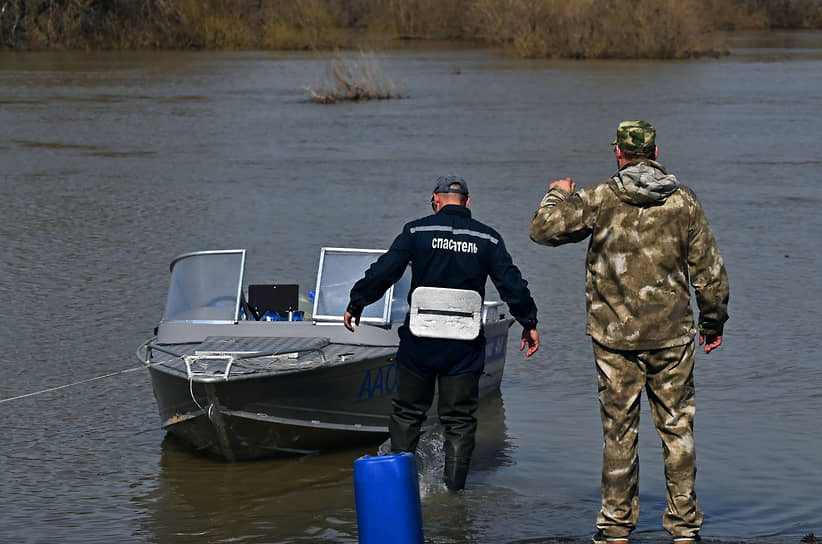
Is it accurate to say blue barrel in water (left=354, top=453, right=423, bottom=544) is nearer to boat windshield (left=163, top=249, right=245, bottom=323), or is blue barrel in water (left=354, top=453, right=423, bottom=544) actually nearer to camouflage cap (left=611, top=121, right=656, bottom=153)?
camouflage cap (left=611, top=121, right=656, bottom=153)

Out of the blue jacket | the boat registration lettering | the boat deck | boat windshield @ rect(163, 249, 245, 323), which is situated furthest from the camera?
boat windshield @ rect(163, 249, 245, 323)

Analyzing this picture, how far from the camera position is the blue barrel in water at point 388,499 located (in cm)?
570

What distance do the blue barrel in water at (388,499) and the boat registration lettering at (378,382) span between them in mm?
2682

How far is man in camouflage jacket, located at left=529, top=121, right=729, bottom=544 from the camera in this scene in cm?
580

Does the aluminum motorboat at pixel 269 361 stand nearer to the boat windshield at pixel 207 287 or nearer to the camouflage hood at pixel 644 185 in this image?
the boat windshield at pixel 207 287

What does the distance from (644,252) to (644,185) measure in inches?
11.1

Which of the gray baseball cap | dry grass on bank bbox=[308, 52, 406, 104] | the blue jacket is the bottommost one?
the blue jacket

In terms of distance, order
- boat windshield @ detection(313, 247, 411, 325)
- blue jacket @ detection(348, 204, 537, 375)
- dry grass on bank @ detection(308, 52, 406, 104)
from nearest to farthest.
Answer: blue jacket @ detection(348, 204, 537, 375) → boat windshield @ detection(313, 247, 411, 325) → dry grass on bank @ detection(308, 52, 406, 104)

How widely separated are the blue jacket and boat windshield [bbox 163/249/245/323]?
2266mm

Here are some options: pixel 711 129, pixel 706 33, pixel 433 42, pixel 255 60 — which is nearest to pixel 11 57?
pixel 255 60

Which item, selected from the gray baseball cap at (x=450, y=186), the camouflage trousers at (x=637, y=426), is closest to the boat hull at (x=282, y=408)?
the gray baseball cap at (x=450, y=186)

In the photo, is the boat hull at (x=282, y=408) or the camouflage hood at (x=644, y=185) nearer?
the camouflage hood at (x=644, y=185)

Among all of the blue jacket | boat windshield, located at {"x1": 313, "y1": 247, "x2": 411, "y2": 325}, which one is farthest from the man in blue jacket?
boat windshield, located at {"x1": 313, "y1": 247, "x2": 411, "y2": 325}

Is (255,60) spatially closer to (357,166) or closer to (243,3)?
(243,3)
